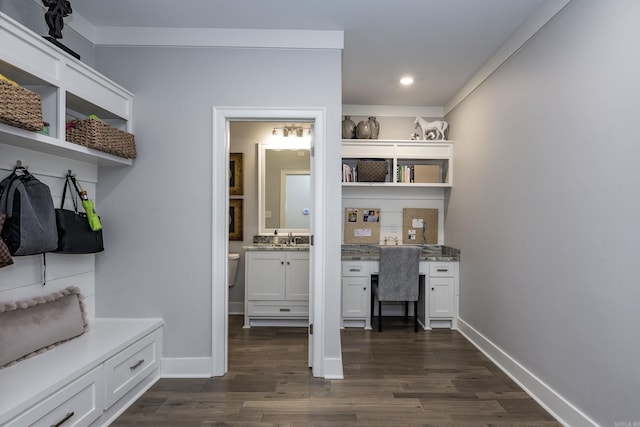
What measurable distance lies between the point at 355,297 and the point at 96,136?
9.18 ft

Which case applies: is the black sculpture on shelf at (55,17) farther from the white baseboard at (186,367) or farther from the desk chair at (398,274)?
the desk chair at (398,274)

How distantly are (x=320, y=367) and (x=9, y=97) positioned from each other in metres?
2.42

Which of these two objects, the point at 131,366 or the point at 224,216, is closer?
the point at 131,366

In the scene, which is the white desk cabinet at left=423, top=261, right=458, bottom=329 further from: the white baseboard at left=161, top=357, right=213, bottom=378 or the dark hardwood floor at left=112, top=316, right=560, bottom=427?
the white baseboard at left=161, top=357, right=213, bottom=378

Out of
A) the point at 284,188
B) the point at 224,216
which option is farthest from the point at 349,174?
the point at 224,216

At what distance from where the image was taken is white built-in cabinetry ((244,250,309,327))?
Result: 3941mm

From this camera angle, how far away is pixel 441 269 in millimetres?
3926

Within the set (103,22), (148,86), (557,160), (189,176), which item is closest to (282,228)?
(189,176)

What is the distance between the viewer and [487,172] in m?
3.25

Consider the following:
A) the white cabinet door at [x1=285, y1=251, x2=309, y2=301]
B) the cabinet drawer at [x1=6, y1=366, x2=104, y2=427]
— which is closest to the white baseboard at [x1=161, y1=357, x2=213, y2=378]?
the cabinet drawer at [x1=6, y1=366, x2=104, y2=427]

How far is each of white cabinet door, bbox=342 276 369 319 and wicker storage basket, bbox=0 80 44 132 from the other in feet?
9.63

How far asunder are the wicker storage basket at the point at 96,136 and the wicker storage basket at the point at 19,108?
0.38m

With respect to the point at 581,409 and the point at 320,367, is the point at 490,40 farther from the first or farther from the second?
the point at 320,367

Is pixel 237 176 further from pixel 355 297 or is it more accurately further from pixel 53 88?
pixel 53 88
